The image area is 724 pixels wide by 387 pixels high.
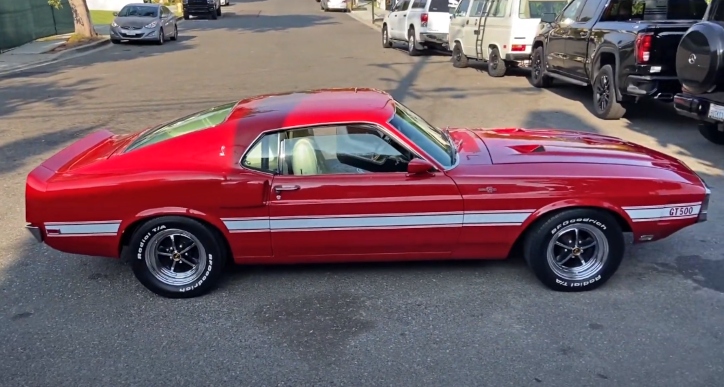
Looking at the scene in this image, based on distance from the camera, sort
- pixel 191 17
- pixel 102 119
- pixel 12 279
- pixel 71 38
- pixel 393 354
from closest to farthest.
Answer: pixel 393 354
pixel 12 279
pixel 102 119
pixel 71 38
pixel 191 17

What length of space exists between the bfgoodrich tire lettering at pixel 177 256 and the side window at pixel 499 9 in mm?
10779

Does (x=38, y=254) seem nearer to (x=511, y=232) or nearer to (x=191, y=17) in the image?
(x=511, y=232)

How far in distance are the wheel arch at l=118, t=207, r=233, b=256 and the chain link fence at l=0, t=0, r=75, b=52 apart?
19032 mm

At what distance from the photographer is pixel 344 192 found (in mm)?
4266

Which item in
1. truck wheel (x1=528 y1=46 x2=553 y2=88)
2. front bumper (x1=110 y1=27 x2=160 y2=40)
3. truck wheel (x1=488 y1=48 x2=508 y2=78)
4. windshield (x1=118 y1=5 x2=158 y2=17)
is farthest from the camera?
windshield (x1=118 y1=5 x2=158 y2=17)

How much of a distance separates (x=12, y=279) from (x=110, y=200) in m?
1.21

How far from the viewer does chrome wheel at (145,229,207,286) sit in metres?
4.39

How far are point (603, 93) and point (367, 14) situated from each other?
31301 mm

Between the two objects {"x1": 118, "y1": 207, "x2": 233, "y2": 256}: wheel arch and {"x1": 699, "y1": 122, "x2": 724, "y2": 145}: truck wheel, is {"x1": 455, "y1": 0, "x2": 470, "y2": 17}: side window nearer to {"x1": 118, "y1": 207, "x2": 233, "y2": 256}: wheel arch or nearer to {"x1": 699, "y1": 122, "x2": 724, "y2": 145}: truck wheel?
{"x1": 699, "y1": 122, "x2": 724, "y2": 145}: truck wheel

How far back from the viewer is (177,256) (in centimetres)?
445

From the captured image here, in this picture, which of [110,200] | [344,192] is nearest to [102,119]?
[110,200]

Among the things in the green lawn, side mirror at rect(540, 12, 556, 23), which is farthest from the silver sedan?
side mirror at rect(540, 12, 556, 23)

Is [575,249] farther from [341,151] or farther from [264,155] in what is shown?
[264,155]

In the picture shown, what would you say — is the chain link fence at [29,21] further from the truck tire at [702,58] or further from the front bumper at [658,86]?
the truck tire at [702,58]
